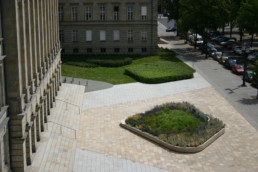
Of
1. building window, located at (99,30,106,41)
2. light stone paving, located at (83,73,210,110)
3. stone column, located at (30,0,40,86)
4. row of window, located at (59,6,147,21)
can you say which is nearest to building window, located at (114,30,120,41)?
building window, located at (99,30,106,41)

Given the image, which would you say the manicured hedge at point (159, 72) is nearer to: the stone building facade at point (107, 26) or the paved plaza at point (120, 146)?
the paved plaza at point (120, 146)

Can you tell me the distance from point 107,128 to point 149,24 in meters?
40.7

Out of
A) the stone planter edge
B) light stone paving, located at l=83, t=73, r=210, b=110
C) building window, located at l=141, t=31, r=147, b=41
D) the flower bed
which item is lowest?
the stone planter edge

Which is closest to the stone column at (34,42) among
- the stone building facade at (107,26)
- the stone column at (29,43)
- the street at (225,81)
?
the stone column at (29,43)

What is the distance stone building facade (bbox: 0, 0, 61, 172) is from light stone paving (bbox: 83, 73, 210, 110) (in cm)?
1254

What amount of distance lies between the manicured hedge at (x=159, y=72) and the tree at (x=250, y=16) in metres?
18.9

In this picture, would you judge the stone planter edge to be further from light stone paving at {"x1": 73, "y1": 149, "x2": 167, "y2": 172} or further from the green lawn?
the green lawn

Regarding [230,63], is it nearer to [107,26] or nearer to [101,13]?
[107,26]

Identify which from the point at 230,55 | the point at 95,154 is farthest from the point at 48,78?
→ the point at 230,55

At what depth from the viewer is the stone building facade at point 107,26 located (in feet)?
249

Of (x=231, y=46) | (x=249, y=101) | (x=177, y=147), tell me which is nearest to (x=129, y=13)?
(x=231, y=46)

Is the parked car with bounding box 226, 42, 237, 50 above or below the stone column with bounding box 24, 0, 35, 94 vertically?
below

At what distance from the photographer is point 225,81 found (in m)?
58.2

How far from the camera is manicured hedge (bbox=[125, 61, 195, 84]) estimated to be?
57.2 m
